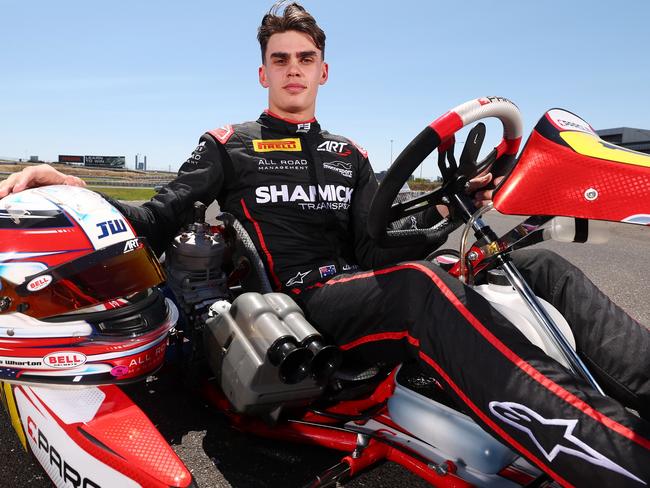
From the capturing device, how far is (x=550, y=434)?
3.74 feet

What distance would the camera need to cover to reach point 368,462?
1688 mm

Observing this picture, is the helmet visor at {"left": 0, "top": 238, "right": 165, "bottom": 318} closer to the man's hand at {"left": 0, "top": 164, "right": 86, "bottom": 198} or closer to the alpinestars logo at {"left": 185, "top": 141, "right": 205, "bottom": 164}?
the man's hand at {"left": 0, "top": 164, "right": 86, "bottom": 198}

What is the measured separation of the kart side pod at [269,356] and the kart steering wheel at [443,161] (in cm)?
37

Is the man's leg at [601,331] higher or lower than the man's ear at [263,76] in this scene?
lower

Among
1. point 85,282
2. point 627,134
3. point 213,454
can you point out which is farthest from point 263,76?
point 627,134

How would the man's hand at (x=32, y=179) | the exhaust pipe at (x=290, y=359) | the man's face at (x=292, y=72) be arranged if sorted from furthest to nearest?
the man's face at (x=292, y=72) < the man's hand at (x=32, y=179) < the exhaust pipe at (x=290, y=359)

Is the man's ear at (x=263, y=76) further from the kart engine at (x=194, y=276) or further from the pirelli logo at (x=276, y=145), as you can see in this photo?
the kart engine at (x=194, y=276)

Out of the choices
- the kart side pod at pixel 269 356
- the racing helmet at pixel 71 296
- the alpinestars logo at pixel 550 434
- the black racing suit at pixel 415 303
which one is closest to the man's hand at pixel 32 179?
the racing helmet at pixel 71 296

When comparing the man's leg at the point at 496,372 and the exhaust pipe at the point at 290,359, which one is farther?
the exhaust pipe at the point at 290,359

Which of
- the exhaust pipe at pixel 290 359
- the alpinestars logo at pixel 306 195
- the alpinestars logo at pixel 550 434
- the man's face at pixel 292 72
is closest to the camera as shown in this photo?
the alpinestars logo at pixel 550 434

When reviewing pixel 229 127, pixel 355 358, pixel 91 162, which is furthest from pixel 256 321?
pixel 91 162

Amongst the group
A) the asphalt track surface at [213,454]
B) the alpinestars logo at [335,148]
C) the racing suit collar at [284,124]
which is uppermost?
the racing suit collar at [284,124]

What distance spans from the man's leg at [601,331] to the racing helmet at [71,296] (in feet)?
4.38

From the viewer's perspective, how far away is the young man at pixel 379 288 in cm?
114
